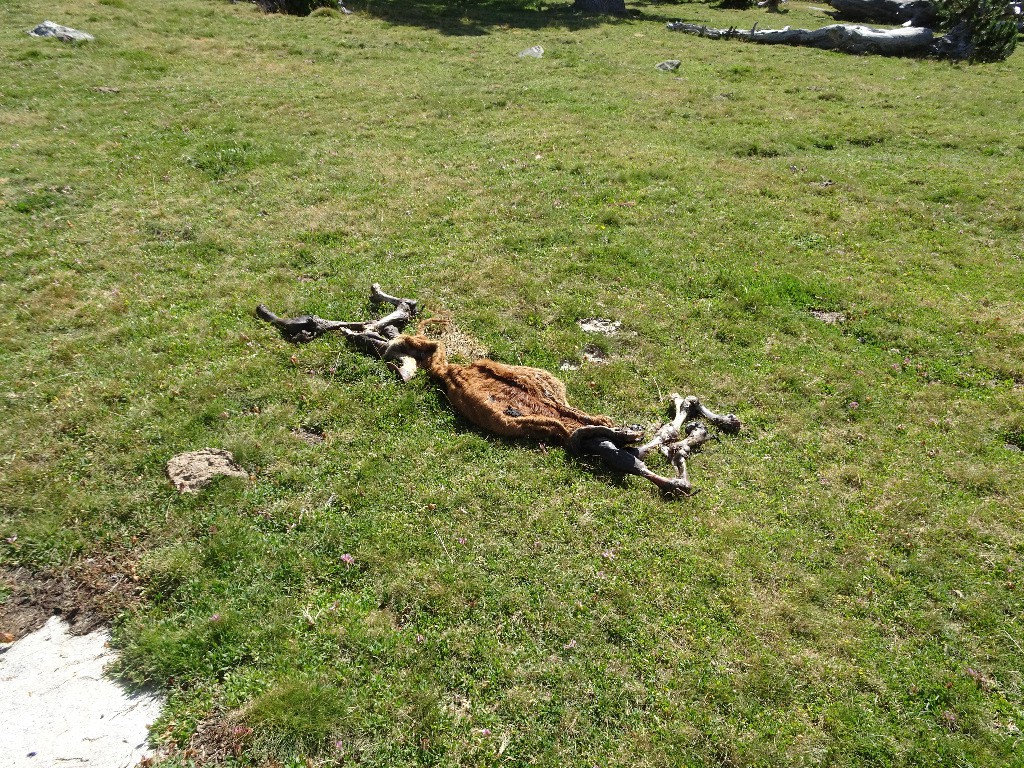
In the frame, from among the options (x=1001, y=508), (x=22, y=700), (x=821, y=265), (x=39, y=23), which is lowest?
(x=22, y=700)

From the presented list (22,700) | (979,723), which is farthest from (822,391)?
(22,700)

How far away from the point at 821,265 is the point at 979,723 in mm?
7308

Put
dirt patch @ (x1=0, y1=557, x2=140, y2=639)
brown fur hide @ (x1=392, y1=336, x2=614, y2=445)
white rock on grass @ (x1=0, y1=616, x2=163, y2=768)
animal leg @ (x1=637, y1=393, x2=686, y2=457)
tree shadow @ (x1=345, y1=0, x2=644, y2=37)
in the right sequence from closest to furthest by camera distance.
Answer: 1. white rock on grass @ (x1=0, y1=616, x2=163, y2=768)
2. dirt patch @ (x1=0, y1=557, x2=140, y2=639)
3. animal leg @ (x1=637, y1=393, x2=686, y2=457)
4. brown fur hide @ (x1=392, y1=336, x2=614, y2=445)
5. tree shadow @ (x1=345, y1=0, x2=644, y2=37)

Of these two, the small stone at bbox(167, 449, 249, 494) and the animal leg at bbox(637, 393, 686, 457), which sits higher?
the animal leg at bbox(637, 393, 686, 457)

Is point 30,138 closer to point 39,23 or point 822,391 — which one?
point 39,23

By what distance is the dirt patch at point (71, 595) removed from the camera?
15.8 ft

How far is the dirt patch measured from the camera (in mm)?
4812

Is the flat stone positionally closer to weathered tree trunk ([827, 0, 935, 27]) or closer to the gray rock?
the gray rock

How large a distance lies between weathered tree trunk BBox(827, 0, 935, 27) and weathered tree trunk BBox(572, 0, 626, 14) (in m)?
10.5

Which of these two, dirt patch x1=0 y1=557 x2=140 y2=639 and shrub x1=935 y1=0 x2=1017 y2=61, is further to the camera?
shrub x1=935 y1=0 x2=1017 y2=61

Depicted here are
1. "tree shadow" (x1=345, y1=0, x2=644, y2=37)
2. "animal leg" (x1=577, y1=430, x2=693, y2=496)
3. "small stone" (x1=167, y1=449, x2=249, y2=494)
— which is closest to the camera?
"small stone" (x1=167, y1=449, x2=249, y2=494)

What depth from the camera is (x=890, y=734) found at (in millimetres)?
4344

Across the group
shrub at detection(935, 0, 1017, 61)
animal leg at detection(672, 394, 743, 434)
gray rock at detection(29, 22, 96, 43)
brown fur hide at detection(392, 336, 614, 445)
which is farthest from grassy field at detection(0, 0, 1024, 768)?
shrub at detection(935, 0, 1017, 61)

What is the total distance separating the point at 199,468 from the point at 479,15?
86.2 ft
